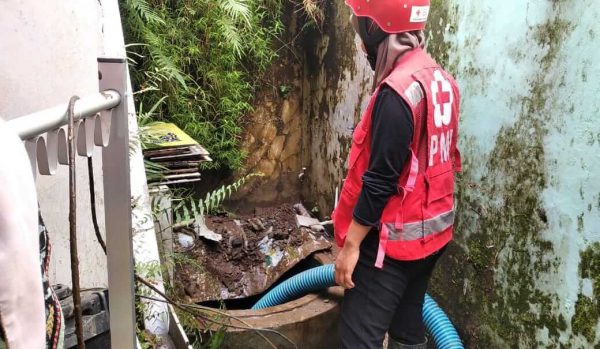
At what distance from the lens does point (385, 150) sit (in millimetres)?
1684

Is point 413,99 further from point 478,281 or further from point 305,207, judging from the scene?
point 305,207

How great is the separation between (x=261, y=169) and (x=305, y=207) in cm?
62

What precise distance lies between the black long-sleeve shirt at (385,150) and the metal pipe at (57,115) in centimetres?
94

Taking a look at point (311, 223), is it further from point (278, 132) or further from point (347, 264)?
point (347, 264)

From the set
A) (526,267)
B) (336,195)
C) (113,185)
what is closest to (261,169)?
(336,195)

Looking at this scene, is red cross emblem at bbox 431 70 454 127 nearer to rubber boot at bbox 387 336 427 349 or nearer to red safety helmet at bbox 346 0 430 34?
red safety helmet at bbox 346 0 430 34

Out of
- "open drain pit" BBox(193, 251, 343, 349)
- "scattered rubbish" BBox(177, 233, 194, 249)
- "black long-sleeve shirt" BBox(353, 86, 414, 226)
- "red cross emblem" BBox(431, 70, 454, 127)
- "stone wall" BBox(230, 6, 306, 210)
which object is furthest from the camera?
"stone wall" BBox(230, 6, 306, 210)

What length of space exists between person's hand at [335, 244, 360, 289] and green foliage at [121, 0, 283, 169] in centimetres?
222

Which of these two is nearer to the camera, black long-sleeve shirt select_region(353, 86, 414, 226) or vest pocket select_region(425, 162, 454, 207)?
black long-sleeve shirt select_region(353, 86, 414, 226)

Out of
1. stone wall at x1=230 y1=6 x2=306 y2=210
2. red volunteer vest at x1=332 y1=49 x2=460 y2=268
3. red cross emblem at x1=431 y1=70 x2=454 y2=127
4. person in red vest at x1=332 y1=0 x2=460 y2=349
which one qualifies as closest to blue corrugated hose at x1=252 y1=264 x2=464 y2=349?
person in red vest at x1=332 y1=0 x2=460 y2=349

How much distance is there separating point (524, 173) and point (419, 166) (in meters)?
0.73

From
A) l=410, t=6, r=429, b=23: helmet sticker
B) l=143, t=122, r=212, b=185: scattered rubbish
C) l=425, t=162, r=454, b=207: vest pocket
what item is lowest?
l=143, t=122, r=212, b=185: scattered rubbish

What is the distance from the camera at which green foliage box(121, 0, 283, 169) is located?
371 centimetres

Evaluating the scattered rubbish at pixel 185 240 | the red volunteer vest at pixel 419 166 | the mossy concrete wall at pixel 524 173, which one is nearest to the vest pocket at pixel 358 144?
the red volunteer vest at pixel 419 166
